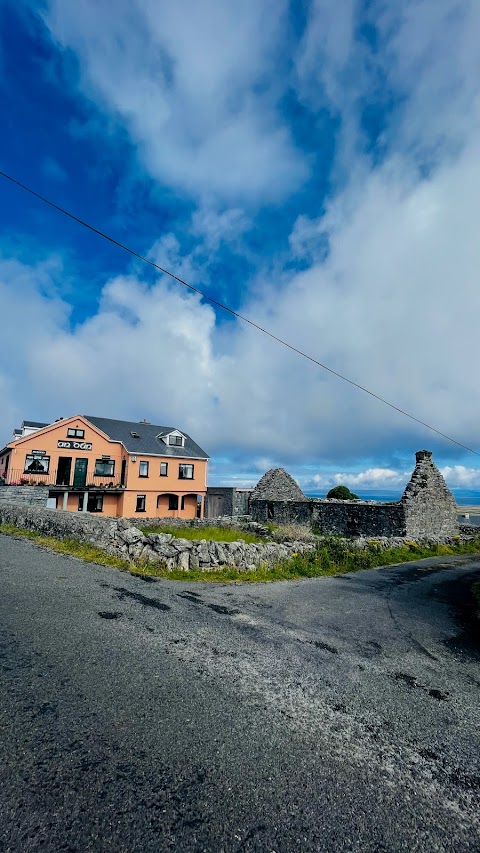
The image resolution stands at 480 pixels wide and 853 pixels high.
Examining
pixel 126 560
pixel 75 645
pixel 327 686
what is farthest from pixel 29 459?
pixel 327 686

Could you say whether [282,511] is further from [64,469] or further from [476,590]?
[64,469]

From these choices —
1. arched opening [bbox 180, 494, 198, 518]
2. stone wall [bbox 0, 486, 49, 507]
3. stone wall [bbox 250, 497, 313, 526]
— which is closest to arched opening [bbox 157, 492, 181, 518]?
arched opening [bbox 180, 494, 198, 518]

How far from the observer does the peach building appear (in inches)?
1374

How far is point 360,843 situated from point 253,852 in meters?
0.68

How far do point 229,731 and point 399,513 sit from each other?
20.3 metres

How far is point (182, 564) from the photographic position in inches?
402

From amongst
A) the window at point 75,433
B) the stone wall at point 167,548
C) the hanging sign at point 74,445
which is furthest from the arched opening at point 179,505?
the stone wall at point 167,548

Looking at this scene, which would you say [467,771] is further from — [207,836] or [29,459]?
[29,459]

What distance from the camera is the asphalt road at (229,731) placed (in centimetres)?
229

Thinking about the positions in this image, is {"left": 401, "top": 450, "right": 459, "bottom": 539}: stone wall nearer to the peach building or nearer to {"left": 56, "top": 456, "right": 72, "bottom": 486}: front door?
the peach building

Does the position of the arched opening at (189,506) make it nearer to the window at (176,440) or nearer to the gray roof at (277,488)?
the window at (176,440)

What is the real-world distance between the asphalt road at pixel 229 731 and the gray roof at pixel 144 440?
34.0 meters

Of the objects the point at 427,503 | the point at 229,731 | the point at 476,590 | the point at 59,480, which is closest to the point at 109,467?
the point at 59,480

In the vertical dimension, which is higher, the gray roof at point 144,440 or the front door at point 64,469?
the gray roof at point 144,440
